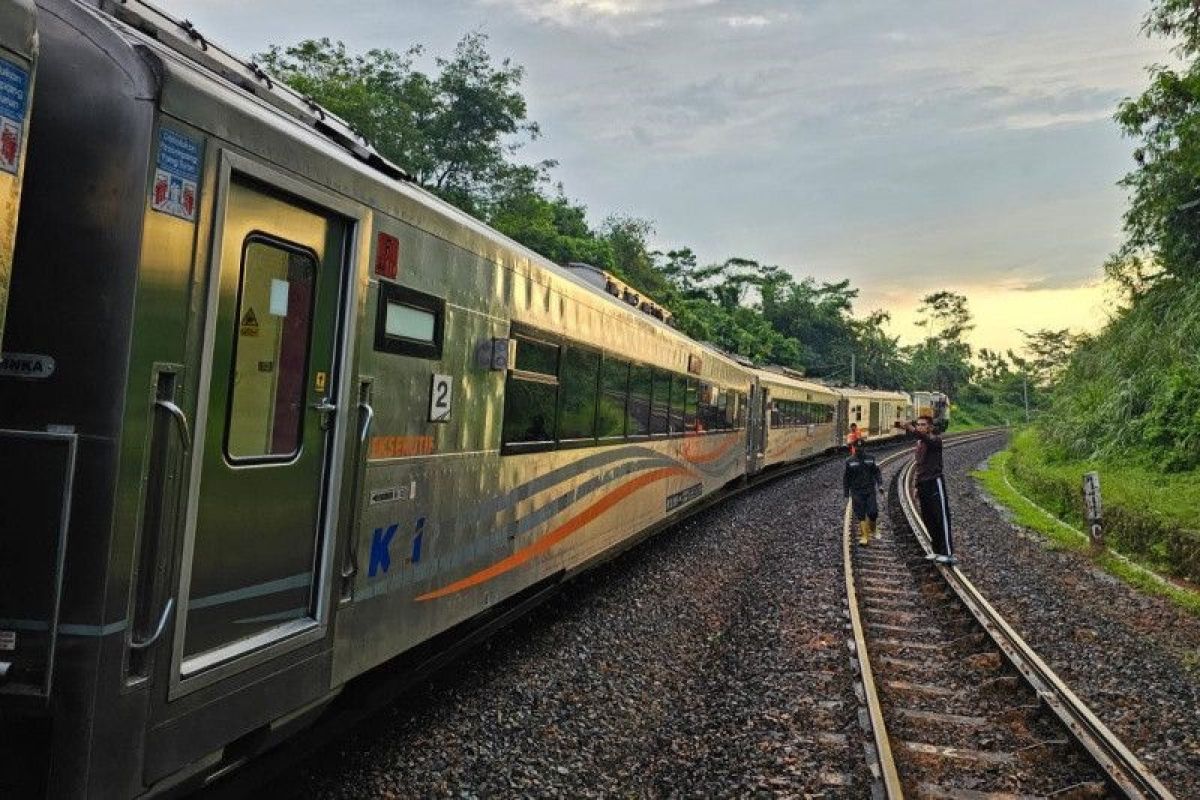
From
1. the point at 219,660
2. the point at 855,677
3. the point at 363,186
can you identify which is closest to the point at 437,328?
the point at 363,186

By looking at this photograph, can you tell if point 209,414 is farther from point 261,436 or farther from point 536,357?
point 536,357

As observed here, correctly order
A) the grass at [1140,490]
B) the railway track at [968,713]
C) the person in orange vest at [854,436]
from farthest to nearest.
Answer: the grass at [1140,490] → the person in orange vest at [854,436] → the railway track at [968,713]

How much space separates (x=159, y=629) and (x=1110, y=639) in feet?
27.9

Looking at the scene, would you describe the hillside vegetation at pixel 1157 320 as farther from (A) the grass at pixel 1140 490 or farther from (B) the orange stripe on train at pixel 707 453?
(B) the orange stripe on train at pixel 707 453

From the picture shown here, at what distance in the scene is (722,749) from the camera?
5.55m

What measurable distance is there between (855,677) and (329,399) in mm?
4781

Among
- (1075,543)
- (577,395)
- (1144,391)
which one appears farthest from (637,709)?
(1144,391)

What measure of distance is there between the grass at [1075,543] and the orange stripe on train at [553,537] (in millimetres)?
6046

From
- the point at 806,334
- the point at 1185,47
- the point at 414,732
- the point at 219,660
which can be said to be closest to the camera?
the point at 219,660

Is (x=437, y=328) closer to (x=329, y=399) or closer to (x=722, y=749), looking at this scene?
(x=329, y=399)

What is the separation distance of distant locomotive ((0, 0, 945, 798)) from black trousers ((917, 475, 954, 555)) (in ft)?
23.7

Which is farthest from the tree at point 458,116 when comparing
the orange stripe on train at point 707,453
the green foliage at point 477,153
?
the orange stripe on train at point 707,453

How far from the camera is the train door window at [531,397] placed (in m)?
6.19

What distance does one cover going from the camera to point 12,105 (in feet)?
8.06
